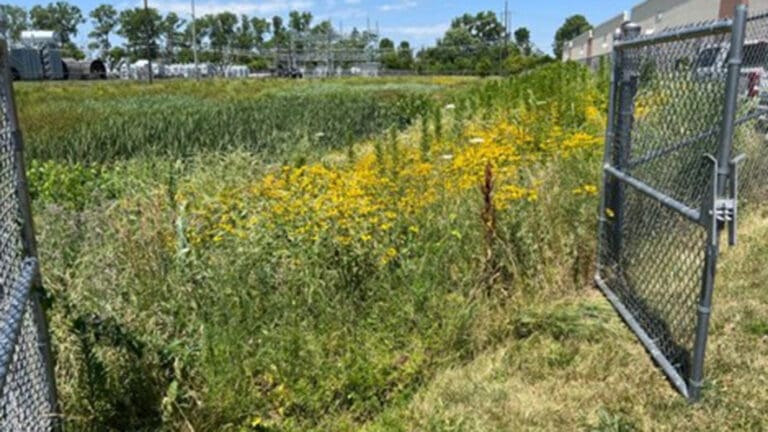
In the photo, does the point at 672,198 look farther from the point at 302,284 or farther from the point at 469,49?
the point at 469,49

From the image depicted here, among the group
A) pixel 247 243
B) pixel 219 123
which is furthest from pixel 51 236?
pixel 219 123

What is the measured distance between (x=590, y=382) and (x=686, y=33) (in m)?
1.78

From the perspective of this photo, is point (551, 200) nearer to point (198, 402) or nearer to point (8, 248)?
point (198, 402)

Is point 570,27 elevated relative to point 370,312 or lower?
elevated

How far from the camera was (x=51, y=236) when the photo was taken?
4.22m

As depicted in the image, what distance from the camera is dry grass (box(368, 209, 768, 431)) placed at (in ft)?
9.40

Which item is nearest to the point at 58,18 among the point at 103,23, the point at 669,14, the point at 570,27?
the point at 103,23

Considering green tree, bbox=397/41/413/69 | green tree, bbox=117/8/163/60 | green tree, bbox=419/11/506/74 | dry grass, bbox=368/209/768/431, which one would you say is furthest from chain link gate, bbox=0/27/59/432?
green tree, bbox=117/8/163/60

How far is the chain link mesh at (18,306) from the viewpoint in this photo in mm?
2010

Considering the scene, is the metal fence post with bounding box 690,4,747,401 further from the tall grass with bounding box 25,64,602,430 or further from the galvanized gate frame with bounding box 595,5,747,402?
the tall grass with bounding box 25,64,602,430

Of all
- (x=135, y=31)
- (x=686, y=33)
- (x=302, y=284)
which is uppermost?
(x=135, y=31)

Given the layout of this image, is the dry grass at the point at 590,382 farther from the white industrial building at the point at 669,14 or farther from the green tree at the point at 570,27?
the green tree at the point at 570,27

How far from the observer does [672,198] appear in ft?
11.1

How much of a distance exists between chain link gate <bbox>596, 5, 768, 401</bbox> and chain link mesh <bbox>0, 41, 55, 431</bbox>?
270 centimetres
